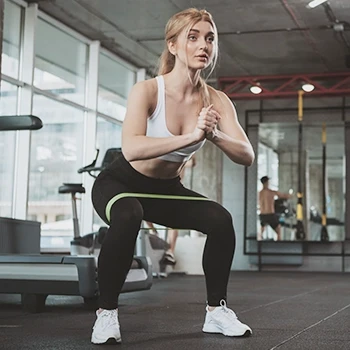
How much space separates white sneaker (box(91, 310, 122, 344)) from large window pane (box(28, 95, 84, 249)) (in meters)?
6.08

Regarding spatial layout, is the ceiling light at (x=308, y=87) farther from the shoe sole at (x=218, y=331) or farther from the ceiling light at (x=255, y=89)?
the shoe sole at (x=218, y=331)

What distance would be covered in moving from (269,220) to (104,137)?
3088 mm

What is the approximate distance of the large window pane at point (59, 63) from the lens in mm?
8289

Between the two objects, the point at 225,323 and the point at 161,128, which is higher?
the point at 161,128

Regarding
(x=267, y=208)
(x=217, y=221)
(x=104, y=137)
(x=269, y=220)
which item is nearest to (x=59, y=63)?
(x=104, y=137)

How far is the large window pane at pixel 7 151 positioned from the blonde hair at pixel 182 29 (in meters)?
5.36

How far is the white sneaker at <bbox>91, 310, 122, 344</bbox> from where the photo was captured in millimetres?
2160

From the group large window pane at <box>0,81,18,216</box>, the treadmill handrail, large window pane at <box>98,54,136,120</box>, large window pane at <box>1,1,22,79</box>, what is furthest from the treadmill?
large window pane at <box>98,54,136,120</box>

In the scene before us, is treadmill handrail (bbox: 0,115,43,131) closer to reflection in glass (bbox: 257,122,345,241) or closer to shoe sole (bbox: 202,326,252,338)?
shoe sole (bbox: 202,326,252,338)

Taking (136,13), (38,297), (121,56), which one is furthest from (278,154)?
(38,297)

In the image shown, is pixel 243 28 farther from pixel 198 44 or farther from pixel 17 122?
pixel 198 44

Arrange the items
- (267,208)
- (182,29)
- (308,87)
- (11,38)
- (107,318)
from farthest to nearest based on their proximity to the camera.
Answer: (267,208) < (308,87) < (11,38) < (182,29) < (107,318)

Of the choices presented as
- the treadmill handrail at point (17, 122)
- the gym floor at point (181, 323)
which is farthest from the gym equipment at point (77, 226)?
the treadmill handrail at point (17, 122)

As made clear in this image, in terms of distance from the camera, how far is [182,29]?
7.52ft
